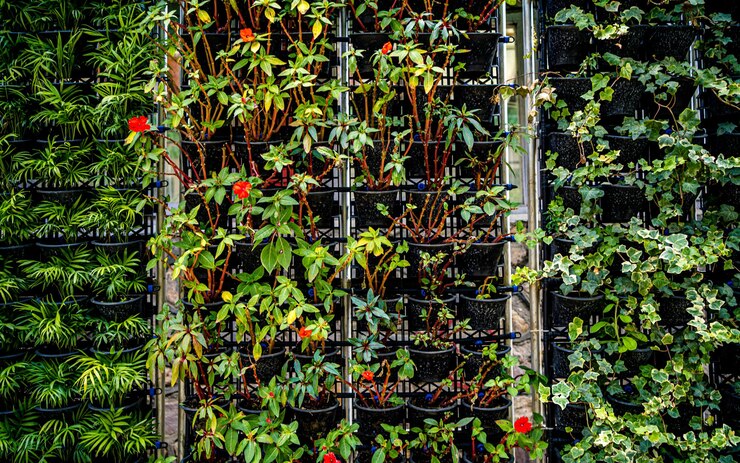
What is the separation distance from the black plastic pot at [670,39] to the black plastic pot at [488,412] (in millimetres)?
1539

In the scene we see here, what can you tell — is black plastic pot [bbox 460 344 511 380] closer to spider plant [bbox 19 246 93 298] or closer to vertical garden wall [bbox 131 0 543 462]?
vertical garden wall [bbox 131 0 543 462]

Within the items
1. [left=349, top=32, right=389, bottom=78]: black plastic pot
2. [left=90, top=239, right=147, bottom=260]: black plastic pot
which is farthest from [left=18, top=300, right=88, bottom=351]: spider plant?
[left=349, top=32, right=389, bottom=78]: black plastic pot

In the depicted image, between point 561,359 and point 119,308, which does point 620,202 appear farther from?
point 119,308

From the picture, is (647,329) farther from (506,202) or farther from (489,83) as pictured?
(489,83)

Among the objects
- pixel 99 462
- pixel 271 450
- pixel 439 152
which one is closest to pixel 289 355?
pixel 271 450

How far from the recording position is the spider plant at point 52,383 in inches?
82.7

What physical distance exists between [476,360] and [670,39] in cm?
150

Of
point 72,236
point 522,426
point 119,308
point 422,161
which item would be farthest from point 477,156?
point 72,236

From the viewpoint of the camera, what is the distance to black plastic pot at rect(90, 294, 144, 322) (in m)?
2.14

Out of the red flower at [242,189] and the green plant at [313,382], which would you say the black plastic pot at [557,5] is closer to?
the red flower at [242,189]

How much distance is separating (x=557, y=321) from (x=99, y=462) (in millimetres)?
1903

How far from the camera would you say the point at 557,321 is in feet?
7.18

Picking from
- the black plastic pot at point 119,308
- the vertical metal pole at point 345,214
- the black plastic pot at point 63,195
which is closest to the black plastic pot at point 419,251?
the vertical metal pole at point 345,214

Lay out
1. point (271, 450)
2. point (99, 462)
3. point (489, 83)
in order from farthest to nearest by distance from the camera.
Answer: point (489, 83) < point (99, 462) < point (271, 450)
